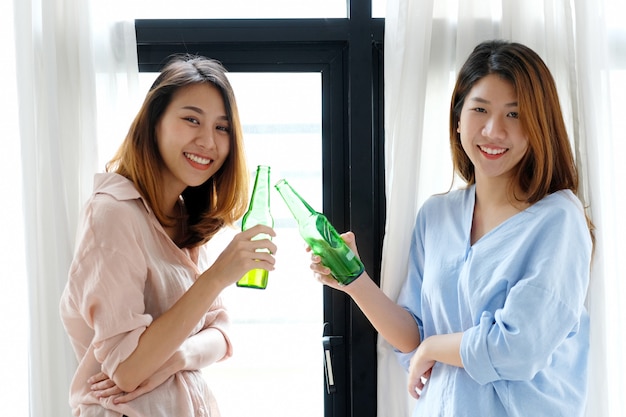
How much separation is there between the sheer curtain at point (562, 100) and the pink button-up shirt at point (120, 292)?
21.8 inches

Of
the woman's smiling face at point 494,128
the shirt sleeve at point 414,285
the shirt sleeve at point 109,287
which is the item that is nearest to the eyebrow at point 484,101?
the woman's smiling face at point 494,128

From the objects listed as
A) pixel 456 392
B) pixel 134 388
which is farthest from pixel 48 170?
pixel 456 392

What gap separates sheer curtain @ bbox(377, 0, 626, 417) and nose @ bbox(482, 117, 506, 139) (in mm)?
276

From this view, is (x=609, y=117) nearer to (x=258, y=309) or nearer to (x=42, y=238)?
(x=258, y=309)

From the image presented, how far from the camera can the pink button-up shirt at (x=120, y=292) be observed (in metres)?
1.36

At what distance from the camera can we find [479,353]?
1408 mm

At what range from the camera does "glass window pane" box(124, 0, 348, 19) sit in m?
1.93

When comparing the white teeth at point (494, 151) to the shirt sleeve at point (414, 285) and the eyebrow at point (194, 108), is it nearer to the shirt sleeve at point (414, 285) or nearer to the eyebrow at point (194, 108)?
the shirt sleeve at point (414, 285)

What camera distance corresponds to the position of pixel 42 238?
5.71 feet

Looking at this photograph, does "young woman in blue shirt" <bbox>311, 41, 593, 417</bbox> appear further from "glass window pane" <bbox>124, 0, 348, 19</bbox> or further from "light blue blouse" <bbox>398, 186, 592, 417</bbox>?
"glass window pane" <bbox>124, 0, 348, 19</bbox>

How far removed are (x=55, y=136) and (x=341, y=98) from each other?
76 cm

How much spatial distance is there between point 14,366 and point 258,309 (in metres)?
0.65

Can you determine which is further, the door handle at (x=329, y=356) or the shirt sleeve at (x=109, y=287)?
the door handle at (x=329, y=356)

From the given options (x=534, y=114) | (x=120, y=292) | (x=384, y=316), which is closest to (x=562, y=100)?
(x=534, y=114)
